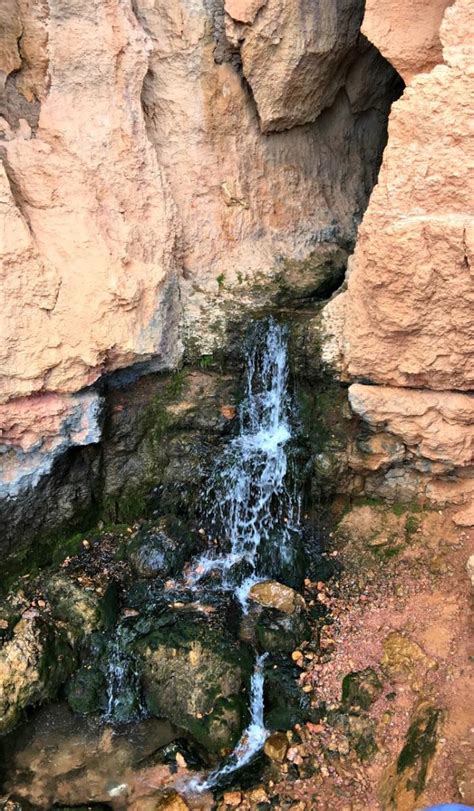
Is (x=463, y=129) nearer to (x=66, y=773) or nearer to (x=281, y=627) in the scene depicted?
(x=281, y=627)

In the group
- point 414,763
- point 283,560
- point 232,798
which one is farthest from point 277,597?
point 414,763

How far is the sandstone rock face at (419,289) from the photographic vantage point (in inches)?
229

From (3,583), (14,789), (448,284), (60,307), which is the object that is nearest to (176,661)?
→ (14,789)

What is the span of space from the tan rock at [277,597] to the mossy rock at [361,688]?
949mm

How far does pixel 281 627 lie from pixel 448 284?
12.4 ft

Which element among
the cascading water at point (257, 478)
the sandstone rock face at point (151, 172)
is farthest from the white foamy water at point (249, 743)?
the sandstone rock face at point (151, 172)

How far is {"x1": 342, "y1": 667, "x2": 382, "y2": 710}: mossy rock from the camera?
6.05 m

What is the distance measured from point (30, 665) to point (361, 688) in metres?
3.19

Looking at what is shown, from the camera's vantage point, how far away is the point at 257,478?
7910 mm

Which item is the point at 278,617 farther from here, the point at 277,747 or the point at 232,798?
the point at 232,798

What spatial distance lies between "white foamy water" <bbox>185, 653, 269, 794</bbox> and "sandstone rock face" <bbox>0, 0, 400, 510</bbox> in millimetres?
3201

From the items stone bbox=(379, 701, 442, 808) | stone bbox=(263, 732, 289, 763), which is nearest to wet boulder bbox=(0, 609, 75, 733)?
stone bbox=(263, 732, 289, 763)

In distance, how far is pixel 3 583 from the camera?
7.27m

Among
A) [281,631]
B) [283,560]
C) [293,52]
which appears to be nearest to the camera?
[281,631]
